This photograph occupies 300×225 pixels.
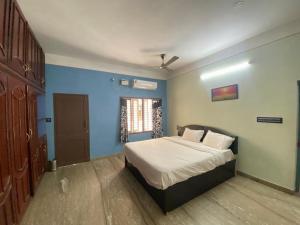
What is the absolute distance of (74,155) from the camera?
3.76 m

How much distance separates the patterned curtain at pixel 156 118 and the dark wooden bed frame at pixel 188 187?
7.23ft

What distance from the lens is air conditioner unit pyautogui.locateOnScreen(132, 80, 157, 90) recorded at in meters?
4.55

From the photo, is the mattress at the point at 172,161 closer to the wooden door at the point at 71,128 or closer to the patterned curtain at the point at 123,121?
the patterned curtain at the point at 123,121

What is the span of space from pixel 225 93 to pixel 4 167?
12.9 ft

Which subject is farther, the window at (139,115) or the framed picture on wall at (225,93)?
the window at (139,115)

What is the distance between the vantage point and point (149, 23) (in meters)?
2.22

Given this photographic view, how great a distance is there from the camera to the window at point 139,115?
4.73 m

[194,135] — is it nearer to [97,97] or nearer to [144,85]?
[144,85]

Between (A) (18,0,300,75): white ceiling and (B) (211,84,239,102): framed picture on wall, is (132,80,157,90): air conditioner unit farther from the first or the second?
(B) (211,84,239,102): framed picture on wall

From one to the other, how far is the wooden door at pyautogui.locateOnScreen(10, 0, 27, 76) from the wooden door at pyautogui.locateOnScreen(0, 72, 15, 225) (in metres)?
0.33

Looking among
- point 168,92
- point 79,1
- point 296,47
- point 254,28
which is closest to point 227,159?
point 296,47

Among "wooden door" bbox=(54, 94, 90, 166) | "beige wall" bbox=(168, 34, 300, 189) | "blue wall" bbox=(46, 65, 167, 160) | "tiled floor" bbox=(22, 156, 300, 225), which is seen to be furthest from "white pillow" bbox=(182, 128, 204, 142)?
"wooden door" bbox=(54, 94, 90, 166)

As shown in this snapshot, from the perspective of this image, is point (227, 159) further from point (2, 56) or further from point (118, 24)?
point (2, 56)

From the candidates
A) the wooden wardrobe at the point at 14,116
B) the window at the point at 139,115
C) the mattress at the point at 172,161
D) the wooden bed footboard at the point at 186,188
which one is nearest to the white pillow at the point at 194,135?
the mattress at the point at 172,161
